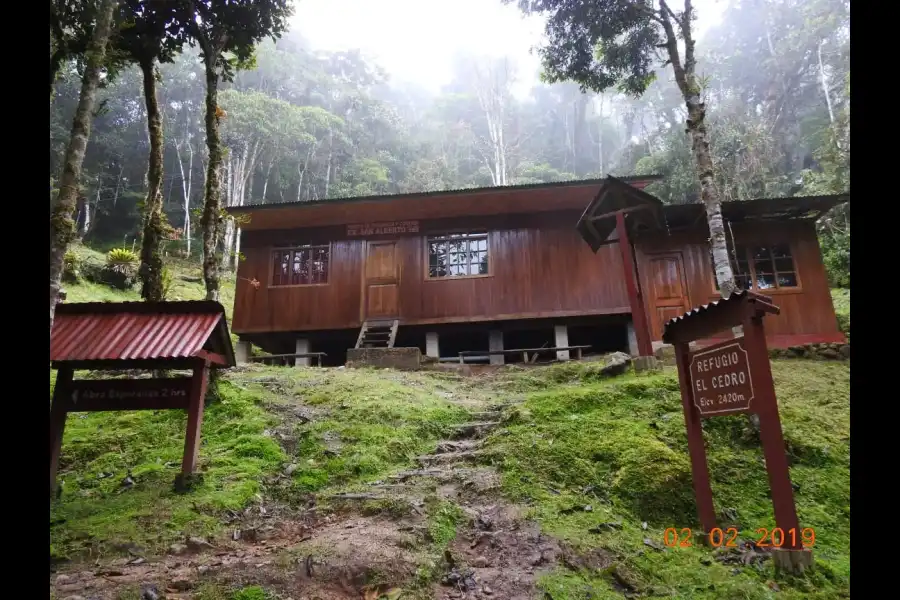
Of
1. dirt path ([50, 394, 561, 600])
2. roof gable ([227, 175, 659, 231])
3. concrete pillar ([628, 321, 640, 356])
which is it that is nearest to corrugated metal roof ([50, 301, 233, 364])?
dirt path ([50, 394, 561, 600])

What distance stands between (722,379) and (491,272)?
9.60 m

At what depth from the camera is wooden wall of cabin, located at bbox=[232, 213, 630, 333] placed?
13.0 meters

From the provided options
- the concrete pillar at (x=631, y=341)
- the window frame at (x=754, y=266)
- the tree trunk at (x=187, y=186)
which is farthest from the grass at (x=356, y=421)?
the tree trunk at (x=187, y=186)

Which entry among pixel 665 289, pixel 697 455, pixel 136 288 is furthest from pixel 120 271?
pixel 697 455

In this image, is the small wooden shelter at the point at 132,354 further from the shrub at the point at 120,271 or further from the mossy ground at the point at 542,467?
the shrub at the point at 120,271

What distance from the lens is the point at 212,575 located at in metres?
3.32

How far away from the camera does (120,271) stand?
1808cm

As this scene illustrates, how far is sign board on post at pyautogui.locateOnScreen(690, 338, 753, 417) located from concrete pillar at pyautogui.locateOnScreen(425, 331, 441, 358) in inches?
361

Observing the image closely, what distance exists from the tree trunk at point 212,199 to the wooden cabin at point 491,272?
4.80m

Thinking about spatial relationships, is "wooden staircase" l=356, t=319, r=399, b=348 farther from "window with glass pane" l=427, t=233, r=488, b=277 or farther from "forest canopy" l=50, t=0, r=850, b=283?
"forest canopy" l=50, t=0, r=850, b=283

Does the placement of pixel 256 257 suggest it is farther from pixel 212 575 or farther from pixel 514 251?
pixel 212 575

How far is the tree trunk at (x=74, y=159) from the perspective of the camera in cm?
417
